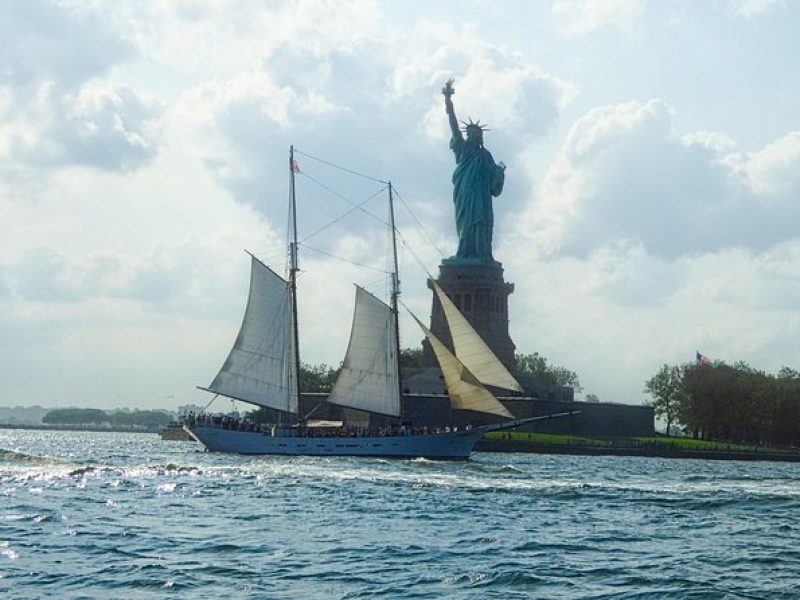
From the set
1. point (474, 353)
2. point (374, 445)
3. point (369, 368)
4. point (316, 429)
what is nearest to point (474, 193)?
point (316, 429)

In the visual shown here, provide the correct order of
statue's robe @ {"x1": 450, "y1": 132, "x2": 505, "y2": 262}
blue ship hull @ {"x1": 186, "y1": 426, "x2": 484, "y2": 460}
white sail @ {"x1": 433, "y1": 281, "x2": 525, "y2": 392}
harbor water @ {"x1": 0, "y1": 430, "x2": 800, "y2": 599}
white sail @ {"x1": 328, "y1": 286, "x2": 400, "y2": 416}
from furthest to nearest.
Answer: statue's robe @ {"x1": 450, "y1": 132, "x2": 505, "y2": 262} → white sail @ {"x1": 328, "y1": 286, "x2": 400, "y2": 416} → blue ship hull @ {"x1": 186, "y1": 426, "x2": 484, "y2": 460} → white sail @ {"x1": 433, "y1": 281, "x2": 525, "y2": 392} → harbor water @ {"x1": 0, "y1": 430, "x2": 800, "y2": 599}

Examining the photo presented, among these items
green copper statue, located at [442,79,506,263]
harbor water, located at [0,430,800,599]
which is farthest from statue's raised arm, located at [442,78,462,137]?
harbor water, located at [0,430,800,599]

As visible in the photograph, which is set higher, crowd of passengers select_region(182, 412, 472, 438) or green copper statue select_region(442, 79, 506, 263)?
green copper statue select_region(442, 79, 506, 263)

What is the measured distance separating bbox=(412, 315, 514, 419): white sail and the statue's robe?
143ft

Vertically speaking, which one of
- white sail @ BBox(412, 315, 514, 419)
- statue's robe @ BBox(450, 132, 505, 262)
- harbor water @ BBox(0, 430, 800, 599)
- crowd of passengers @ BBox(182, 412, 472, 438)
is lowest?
harbor water @ BBox(0, 430, 800, 599)

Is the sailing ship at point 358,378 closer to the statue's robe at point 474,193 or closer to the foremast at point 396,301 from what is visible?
the foremast at point 396,301

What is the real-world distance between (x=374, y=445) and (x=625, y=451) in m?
31.5

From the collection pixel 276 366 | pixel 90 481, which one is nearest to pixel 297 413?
pixel 276 366

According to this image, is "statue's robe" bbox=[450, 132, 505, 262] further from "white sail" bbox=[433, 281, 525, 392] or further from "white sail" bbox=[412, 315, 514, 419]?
"white sail" bbox=[412, 315, 514, 419]

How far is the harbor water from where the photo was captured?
96.4ft

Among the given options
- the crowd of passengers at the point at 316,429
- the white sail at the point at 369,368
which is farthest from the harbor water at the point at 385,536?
the crowd of passengers at the point at 316,429

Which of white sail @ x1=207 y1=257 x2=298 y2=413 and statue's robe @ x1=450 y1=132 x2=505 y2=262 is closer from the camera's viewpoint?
white sail @ x1=207 y1=257 x2=298 y2=413

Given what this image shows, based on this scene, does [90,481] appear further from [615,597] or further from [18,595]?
[615,597]

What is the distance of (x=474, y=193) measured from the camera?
422ft
